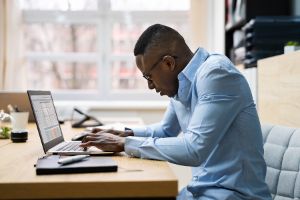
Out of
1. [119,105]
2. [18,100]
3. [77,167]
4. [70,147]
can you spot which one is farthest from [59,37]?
[77,167]

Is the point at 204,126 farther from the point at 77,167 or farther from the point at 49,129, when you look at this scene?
the point at 49,129

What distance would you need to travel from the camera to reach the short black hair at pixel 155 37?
4.86 feet

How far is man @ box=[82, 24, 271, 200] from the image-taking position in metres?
1.27

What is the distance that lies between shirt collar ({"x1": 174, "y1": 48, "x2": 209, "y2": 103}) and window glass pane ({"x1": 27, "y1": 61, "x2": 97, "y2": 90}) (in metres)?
2.78

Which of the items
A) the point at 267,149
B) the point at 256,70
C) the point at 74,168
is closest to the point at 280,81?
the point at 256,70

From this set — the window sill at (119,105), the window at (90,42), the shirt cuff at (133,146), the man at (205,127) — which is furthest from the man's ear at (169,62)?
the window at (90,42)

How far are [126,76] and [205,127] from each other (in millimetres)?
3013

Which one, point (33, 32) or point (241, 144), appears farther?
point (33, 32)

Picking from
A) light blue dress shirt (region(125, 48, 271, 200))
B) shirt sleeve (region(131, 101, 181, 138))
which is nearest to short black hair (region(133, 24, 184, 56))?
light blue dress shirt (region(125, 48, 271, 200))

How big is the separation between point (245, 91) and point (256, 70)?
0.97 meters

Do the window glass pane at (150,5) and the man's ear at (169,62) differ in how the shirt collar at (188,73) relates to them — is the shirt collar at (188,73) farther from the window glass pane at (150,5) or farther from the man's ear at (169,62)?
the window glass pane at (150,5)

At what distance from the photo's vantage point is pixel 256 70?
2.34 metres

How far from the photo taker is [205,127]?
1259mm

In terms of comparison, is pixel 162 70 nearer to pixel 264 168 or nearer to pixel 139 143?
pixel 139 143
